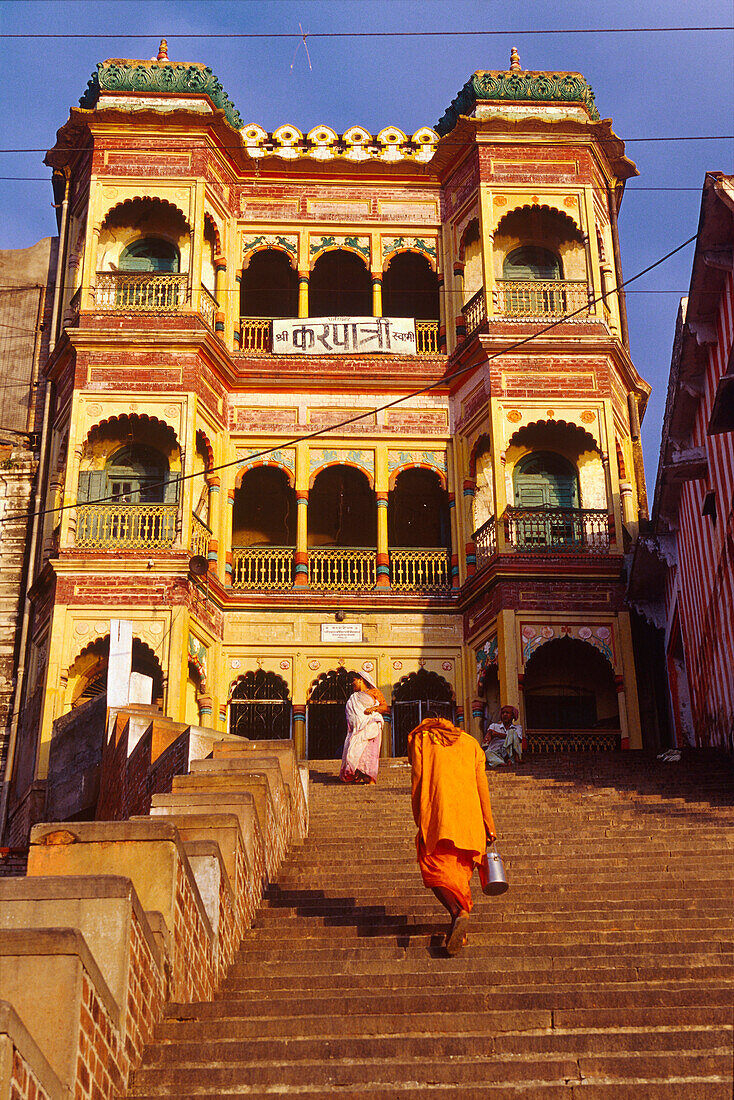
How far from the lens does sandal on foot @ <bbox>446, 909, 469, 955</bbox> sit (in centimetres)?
746

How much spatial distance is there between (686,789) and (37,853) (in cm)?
771

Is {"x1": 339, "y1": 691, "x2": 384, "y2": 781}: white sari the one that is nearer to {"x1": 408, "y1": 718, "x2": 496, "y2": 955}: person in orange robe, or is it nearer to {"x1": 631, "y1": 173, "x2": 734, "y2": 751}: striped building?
{"x1": 631, "y1": 173, "x2": 734, "y2": 751}: striped building

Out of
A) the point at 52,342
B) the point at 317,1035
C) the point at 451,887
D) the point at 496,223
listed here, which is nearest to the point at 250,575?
the point at 52,342

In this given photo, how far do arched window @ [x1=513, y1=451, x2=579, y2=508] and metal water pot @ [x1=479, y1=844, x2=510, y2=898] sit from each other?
13.4 m

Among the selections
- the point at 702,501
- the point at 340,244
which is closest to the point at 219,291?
the point at 340,244

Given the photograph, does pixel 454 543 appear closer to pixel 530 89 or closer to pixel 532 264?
pixel 532 264

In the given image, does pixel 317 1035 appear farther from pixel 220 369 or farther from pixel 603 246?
pixel 603 246

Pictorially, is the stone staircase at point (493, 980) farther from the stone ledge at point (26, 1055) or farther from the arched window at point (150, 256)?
the arched window at point (150, 256)

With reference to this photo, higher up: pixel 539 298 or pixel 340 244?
pixel 340 244

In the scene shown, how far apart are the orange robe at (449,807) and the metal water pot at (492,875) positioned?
0.10m

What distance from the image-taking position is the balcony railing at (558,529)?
2009 cm

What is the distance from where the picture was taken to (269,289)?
24.3 meters

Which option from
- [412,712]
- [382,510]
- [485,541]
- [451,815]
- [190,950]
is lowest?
[190,950]

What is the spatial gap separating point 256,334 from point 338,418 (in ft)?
7.62
